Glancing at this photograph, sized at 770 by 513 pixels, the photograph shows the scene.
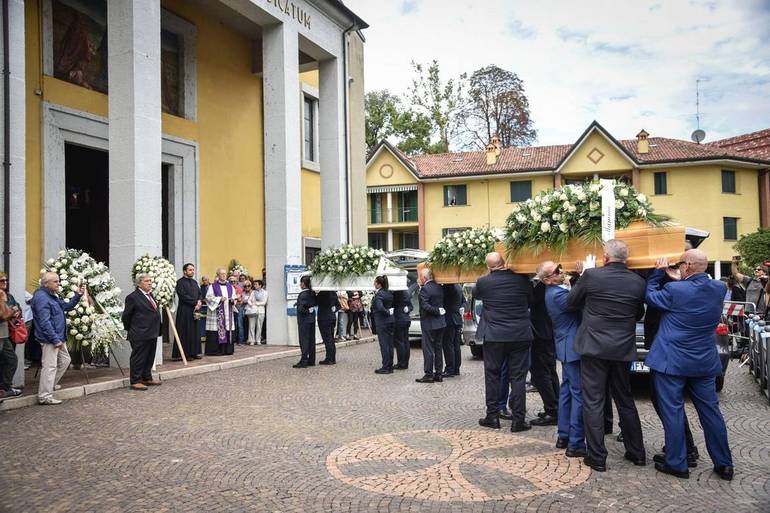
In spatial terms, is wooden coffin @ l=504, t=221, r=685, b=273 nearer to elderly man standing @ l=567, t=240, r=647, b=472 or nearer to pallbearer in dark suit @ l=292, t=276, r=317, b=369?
elderly man standing @ l=567, t=240, r=647, b=472

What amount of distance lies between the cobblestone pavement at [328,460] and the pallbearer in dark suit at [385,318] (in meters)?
2.34

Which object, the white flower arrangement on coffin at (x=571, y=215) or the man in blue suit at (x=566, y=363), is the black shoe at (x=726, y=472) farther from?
the white flower arrangement on coffin at (x=571, y=215)

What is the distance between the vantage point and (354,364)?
41.6 ft

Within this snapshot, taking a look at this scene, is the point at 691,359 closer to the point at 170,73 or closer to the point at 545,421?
the point at 545,421

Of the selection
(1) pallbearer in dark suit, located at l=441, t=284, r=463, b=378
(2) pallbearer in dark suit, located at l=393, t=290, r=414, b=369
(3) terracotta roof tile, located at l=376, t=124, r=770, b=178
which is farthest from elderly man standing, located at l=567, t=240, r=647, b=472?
(3) terracotta roof tile, located at l=376, t=124, r=770, b=178

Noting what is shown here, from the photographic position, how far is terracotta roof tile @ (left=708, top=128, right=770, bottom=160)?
41969 mm

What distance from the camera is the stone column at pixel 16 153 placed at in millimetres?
9531

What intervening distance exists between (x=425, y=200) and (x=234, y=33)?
2666 cm

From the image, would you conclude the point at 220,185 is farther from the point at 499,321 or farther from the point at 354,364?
the point at 499,321

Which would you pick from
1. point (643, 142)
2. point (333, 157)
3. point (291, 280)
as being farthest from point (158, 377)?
point (643, 142)

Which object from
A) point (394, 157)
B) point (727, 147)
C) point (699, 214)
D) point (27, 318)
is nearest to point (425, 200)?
point (394, 157)

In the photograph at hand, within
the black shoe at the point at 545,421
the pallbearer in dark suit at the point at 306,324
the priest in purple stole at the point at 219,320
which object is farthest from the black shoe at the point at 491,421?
the priest in purple stole at the point at 219,320

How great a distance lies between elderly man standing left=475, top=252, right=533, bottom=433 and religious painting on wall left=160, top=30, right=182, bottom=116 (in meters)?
12.3

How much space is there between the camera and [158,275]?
1103 centimetres
